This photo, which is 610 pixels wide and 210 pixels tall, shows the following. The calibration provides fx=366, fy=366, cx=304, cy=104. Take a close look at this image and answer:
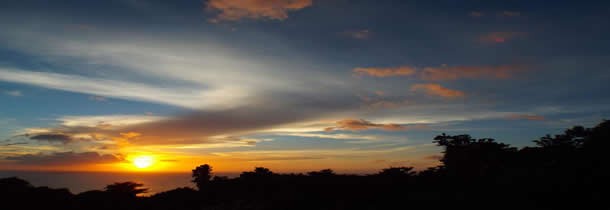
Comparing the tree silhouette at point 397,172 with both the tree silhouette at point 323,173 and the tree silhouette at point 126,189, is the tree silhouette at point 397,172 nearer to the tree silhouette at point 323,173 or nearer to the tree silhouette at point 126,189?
the tree silhouette at point 323,173

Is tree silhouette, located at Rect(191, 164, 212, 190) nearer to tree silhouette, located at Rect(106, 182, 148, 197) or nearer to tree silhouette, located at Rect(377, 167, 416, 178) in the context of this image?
tree silhouette, located at Rect(106, 182, 148, 197)

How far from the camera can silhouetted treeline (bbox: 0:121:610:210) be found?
16.8 m

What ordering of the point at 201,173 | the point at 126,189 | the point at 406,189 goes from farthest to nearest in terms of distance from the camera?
the point at 201,173 < the point at 126,189 < the point at 406,189

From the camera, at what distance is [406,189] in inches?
817

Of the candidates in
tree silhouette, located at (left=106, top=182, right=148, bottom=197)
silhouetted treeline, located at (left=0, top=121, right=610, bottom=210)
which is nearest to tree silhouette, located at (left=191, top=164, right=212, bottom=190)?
silhouetted treeline, located at (left=0, top=121, right=610, bottom=210)

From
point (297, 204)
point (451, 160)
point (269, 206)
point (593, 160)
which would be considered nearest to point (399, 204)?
point (297, 204)

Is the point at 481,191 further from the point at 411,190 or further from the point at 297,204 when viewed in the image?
the point at 297,204

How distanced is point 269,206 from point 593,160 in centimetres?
1836

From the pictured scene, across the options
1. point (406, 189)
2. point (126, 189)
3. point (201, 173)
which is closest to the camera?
point (406, 189)

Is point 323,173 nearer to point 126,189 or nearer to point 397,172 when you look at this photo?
point 397,172

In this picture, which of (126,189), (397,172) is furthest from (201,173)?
(397,172)

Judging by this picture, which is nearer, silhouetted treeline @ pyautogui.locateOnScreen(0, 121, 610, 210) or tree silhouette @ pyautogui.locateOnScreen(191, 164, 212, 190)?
silhouetted treeline @ pyautogui.locateOnScreen(0, 121, 610, 210)

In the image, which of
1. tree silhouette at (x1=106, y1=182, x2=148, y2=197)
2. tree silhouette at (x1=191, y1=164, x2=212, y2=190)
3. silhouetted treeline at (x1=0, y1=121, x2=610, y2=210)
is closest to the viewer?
silhouetted treeline at (x1=0, y1=121, x2=610, y2=210)

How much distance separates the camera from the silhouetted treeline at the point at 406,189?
16.8 meters
